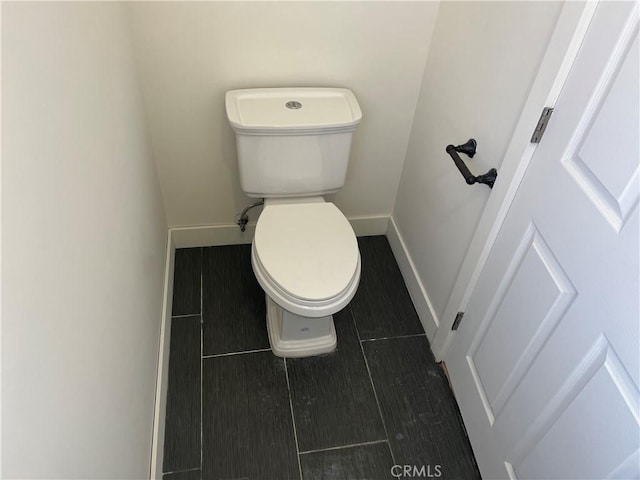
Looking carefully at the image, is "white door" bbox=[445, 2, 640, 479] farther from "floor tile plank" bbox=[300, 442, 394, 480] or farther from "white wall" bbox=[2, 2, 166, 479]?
"white wall" bbox=[2, 2, 166, 479]

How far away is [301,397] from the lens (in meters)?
1.63

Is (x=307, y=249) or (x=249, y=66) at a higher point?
(x=249, y=66)

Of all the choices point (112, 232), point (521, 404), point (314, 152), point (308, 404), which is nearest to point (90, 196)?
point (112, 232)

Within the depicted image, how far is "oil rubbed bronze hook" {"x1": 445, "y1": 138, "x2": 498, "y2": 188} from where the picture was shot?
1.31m

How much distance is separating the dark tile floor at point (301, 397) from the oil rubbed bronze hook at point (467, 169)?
0.74 meters

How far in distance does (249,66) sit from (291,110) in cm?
21

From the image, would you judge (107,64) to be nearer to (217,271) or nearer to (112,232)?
(112,232)

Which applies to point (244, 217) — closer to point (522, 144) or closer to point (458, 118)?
point (458, 118)

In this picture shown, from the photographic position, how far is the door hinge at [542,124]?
1072 millimetres

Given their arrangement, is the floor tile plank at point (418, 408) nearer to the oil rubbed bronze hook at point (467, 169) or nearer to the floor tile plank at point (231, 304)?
the floor tile plank at point (231, 304)

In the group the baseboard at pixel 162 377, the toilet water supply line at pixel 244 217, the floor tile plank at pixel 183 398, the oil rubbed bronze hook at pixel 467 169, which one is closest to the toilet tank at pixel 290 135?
the toilet water supply line at pixel 244 217

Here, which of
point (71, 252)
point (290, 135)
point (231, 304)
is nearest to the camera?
point (71, 252)

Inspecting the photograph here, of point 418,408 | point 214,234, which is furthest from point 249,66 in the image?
point 418,408

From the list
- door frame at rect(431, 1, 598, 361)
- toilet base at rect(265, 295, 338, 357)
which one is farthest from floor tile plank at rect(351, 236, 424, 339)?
door frame at rect(431, 1, 598, 361)
